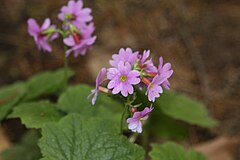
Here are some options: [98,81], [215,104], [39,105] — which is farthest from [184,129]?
[98,81]

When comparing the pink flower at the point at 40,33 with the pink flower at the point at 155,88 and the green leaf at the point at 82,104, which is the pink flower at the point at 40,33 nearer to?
the green leaf at the point at 82,104

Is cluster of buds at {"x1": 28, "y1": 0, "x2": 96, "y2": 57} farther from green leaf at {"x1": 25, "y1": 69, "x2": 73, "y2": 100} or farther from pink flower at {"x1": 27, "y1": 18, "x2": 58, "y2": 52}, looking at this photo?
green leaf at {"x1": 25, "y1": 69, "x2": 73, "y2": 100}

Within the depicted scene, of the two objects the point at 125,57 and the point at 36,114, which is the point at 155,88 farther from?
the point at 36,114

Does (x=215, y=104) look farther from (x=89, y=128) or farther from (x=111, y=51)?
(x=89, y=128)

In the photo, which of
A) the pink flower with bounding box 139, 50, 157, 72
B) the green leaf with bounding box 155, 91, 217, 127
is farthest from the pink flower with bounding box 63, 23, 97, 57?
the green leaf with bounding box 155, 91, 217, 127

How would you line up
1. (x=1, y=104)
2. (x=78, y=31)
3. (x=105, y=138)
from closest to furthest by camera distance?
(x=105, y=138) < (x=78, y=31) < (x=1, y=104)
